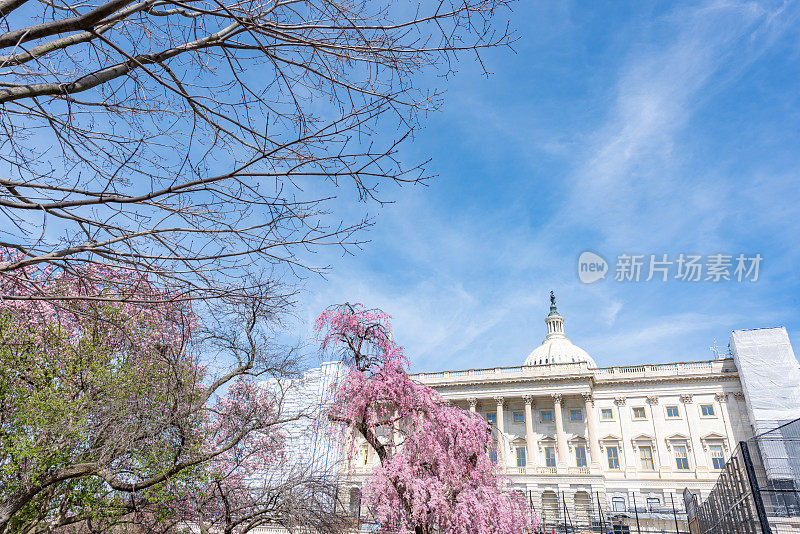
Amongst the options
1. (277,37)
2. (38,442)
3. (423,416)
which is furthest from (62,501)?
(277,37)

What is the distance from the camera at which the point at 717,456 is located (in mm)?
40469

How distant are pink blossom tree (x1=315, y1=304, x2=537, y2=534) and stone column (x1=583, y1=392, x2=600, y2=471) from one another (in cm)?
3194

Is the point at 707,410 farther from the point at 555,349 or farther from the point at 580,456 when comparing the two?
the point at 555,349

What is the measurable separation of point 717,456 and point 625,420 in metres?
7.24

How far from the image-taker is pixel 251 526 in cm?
1094

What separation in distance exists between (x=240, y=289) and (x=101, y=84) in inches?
75.9

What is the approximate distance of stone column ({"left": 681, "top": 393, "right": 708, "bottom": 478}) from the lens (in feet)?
131

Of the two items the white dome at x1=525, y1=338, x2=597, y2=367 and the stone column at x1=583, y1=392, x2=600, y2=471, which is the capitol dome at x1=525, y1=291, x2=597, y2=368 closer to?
the white dome at x1=525, y1=338, x2=597, y2=367

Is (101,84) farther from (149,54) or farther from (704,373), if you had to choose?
(704,373)

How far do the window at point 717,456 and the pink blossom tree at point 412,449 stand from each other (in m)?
36.3

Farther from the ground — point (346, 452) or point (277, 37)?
point (277, 37)

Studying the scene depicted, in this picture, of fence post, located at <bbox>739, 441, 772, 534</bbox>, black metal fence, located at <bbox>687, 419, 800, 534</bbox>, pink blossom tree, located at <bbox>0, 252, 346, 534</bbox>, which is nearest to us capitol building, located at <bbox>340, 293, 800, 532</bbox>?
pink blossom tree, located at <bbox>0, 252, 346, 534</bbox>

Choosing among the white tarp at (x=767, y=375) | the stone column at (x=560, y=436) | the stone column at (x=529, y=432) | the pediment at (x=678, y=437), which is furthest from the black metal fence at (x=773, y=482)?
the pediment at (x=678, y=437)

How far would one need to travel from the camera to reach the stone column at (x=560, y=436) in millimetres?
42500
